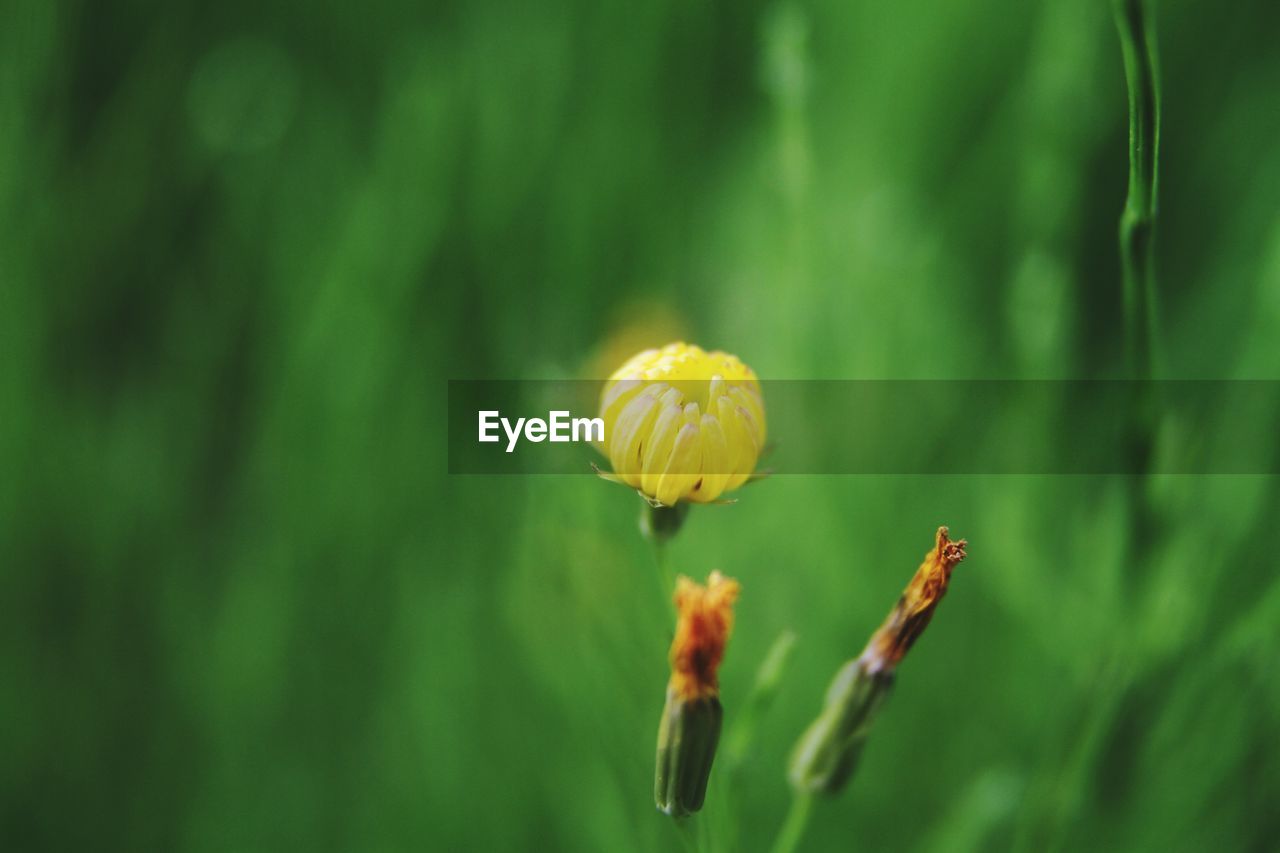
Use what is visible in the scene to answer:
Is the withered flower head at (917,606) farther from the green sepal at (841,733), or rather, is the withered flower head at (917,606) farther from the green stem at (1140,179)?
the green stem at (1140,179)

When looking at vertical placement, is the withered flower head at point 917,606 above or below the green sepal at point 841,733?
above

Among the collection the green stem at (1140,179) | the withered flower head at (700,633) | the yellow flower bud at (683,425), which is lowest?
the withered flower head at (700,633)

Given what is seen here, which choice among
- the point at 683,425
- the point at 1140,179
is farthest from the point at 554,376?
the point at 1140,179

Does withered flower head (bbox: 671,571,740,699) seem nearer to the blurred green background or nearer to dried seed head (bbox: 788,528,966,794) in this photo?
dried seed head (bbox: 788,528,966,794)

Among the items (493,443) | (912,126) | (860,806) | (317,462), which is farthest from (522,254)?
(860,806)

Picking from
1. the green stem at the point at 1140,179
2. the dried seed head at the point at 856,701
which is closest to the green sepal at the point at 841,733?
the dried seed head at the point at 856,701

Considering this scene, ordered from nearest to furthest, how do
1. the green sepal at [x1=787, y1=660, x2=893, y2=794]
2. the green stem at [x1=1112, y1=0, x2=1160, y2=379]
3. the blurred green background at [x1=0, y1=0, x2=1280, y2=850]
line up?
the green stem at [x1=1112, y1=0, x2=1160, y2=379] < the green sepal at [x1=787, y1=660, x2=893, y2=794] < the blurred green background at [x1=0, y1=0, x2=1280, y2=850]

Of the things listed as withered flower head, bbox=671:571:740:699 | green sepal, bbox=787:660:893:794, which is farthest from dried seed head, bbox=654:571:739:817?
green sepal, bbox=787:660:893:794
